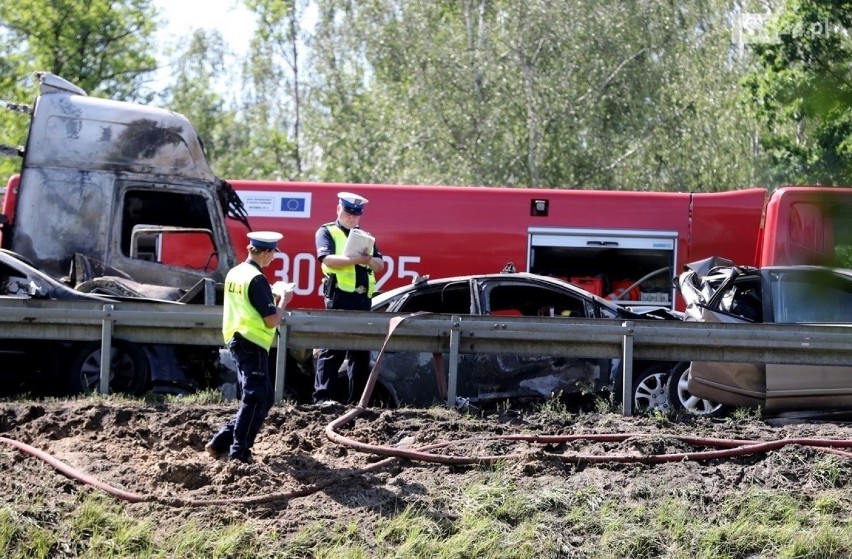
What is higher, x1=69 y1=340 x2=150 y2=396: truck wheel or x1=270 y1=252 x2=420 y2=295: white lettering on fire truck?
x1=270 y1=252 x2=420 y2=295: white lettering on fire truck

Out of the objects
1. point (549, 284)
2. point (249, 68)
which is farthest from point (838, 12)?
point (249, 68)

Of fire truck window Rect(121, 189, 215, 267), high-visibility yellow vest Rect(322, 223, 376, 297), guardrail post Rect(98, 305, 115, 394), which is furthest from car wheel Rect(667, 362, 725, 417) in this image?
fire truck window Rect(121, 189, 215, 267)

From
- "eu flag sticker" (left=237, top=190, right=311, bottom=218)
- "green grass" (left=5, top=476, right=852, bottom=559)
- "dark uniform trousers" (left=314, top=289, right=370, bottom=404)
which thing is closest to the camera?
"green grass" (left=5, top=476, right=852, bottom=559)

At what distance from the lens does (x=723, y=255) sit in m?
14.7

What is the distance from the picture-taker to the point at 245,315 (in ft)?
24.2

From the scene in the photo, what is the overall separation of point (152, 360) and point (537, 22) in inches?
762

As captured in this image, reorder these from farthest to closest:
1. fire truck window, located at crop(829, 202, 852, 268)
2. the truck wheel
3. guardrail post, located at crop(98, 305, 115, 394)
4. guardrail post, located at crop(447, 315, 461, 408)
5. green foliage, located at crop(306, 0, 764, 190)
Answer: green foliage, located at crop(306, 0, 764, 190), the truck wheel, guardrail post, located at crop(98, 305, 115, 394), guardrail post, located at crop(447, 315, 461, 408), fire truck window, located at crop(829, 202, 852, 268)

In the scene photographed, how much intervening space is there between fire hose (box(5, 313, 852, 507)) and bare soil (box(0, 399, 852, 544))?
16 millimetres

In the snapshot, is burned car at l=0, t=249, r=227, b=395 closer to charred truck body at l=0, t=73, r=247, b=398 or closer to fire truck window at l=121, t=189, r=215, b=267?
charred truck body at l=0, t=73, r=247, b=398

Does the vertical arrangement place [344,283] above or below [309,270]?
above

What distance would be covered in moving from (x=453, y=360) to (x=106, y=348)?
8.96 feet

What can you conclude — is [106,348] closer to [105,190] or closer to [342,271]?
[342,271]

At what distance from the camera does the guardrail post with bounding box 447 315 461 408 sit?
9.23 m

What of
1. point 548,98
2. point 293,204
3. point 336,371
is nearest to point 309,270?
point 293,204
